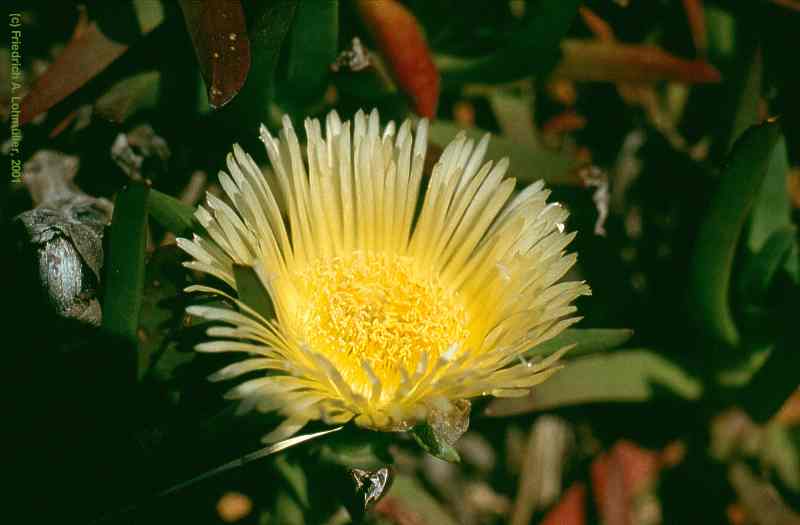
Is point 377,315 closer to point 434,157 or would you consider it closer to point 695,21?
point 434,157

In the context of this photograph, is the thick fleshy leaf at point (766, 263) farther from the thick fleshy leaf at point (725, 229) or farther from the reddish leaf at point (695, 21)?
the reddish leaf at point (695, 21)

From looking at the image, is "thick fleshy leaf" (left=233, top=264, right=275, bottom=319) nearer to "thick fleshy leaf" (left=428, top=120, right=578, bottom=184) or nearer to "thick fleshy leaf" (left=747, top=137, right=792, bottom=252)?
"thick fleshy leaf" (left=428, top=120, right=578, bottom=184)

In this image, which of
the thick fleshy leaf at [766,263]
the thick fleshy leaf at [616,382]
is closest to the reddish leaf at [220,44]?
the thick fleshy leaf at [616,382]

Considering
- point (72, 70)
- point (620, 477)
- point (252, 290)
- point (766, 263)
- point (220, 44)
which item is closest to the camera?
point (252, 290)

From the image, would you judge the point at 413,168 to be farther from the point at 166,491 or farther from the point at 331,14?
the point at 166,491

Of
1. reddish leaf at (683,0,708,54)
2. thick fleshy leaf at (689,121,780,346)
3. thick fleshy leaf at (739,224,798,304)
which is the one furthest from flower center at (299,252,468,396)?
reddish leaf at (683,0,708,54)

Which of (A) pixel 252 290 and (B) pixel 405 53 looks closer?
(A) pixel 252 290

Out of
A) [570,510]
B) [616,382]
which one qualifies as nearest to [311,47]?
[616,382]

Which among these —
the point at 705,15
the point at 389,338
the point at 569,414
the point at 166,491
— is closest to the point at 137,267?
the point at 166,491

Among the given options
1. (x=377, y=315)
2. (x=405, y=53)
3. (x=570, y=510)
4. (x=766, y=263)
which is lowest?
(x=570, y=510)
